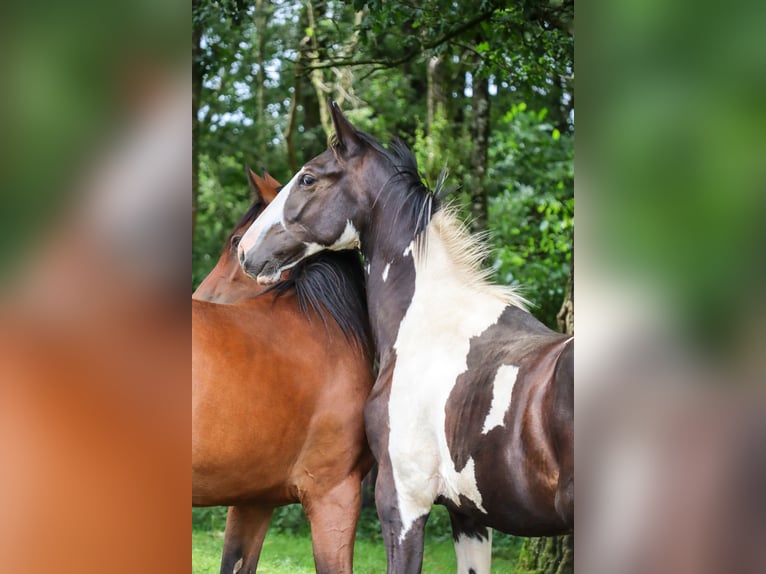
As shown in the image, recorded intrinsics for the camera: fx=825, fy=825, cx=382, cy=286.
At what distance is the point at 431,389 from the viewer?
11.4 feet

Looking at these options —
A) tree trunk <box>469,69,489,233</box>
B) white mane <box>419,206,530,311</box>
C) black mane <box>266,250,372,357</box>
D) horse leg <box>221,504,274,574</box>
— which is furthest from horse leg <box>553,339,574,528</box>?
tree trunk <box>469,69,489,233</box>

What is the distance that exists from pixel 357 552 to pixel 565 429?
4.99 meters

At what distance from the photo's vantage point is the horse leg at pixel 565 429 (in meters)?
2.63

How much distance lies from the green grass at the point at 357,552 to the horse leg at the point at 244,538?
2155mm

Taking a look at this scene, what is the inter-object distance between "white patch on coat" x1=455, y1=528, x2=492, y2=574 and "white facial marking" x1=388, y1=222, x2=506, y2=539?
0.50 m

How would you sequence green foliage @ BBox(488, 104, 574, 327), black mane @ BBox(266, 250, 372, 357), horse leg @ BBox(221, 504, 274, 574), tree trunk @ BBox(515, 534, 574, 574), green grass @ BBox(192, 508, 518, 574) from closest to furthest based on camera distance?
black mane @ BBox(266, 250, 372, 357)
horse leg @ BBox(221, 504, 274, 574)
tree trunk @ BBox(515, 534, 574, 574)
green grass @ BBox(192, 508, 518, 574)
green foliage @ BBox(488, 104, 574, 327)

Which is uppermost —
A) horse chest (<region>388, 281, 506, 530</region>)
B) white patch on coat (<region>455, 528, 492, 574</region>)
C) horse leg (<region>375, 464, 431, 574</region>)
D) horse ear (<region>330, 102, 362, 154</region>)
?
horse ear (<region>330, 102, 362, 154</region>)

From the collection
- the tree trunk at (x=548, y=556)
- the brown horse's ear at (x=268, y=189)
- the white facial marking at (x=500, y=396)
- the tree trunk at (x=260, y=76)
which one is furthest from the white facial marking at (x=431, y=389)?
the tree trunk at (x=260, y=76)

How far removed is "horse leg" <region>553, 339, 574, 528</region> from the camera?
263 centimetres

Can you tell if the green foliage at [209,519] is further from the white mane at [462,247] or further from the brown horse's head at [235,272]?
the white mane at [462,247]

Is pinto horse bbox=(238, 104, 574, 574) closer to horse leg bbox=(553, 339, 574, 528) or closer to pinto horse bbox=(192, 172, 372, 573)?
horse leg bbox=(553, 339, 574, 528)

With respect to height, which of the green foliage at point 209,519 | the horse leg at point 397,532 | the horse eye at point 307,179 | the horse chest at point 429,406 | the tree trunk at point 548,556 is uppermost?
the horse eye at point 307,179
